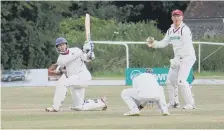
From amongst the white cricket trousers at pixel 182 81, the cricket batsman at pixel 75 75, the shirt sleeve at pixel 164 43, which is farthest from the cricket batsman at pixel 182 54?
the cricket batsman at pixel 75 75

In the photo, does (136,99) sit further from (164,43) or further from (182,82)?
(164,43)

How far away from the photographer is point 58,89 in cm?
1444

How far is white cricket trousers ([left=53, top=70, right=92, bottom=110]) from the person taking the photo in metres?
14.4

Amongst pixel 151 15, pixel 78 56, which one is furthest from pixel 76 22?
pixel 78 56

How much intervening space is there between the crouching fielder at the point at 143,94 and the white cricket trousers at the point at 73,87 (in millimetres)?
1714

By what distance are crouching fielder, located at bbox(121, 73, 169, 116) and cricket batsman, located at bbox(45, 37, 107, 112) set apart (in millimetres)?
1661

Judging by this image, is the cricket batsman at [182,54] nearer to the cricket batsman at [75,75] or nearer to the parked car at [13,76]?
the cricket batsman at [75,75]

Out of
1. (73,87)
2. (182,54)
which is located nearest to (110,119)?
(73,87)

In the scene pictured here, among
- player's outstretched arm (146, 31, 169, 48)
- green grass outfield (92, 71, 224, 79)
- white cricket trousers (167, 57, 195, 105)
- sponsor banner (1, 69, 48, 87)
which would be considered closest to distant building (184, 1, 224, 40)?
green grass outfield (92, 71, 224, 79)

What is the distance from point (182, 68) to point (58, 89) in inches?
98.0

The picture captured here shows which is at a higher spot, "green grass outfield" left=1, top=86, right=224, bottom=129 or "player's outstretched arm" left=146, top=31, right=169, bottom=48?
"player's outstretched arm" left=146, top=31, right=169, bottom=48

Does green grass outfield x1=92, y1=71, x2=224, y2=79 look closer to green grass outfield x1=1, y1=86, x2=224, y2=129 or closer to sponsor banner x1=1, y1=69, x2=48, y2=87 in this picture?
sponsor banner x1=1, y1=69, x2=48, y2=87

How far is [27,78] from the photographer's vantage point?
31.7m

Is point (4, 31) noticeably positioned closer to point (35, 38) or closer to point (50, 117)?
point (35, 38)
